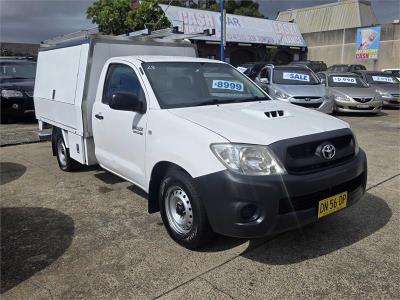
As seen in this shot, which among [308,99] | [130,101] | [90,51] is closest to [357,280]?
[130,101]

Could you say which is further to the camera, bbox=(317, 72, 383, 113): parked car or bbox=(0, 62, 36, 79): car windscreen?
bbox=(317, 72, 383, 113): parked car

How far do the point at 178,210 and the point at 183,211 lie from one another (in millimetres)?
94

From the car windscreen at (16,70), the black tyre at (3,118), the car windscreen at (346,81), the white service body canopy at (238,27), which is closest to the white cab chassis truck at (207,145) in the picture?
the black tyre at (3,118)

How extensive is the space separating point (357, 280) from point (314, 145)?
1.10 m

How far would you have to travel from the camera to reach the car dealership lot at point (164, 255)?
9.96 ft

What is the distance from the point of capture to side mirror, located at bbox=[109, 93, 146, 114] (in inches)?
156

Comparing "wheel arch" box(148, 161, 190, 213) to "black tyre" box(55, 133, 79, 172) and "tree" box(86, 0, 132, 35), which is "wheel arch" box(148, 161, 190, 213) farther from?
"tree" box(86, 0, 132, 35)

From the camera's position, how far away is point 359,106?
12.7 metres

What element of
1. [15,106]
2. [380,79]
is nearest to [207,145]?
[15,106]

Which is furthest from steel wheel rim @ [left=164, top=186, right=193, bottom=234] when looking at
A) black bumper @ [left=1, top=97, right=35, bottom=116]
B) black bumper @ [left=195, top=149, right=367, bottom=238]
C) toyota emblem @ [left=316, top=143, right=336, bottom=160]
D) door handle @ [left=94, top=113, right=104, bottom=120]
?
black bumper @ [left=1, top=97, right=35, bottom=116]

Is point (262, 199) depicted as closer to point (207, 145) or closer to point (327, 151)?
point (207, 145)

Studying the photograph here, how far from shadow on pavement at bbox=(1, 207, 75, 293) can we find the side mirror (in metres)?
1.39

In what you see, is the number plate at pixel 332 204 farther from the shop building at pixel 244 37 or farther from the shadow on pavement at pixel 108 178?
the shop building at pixel 244 37

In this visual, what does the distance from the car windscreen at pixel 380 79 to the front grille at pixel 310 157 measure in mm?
13933
